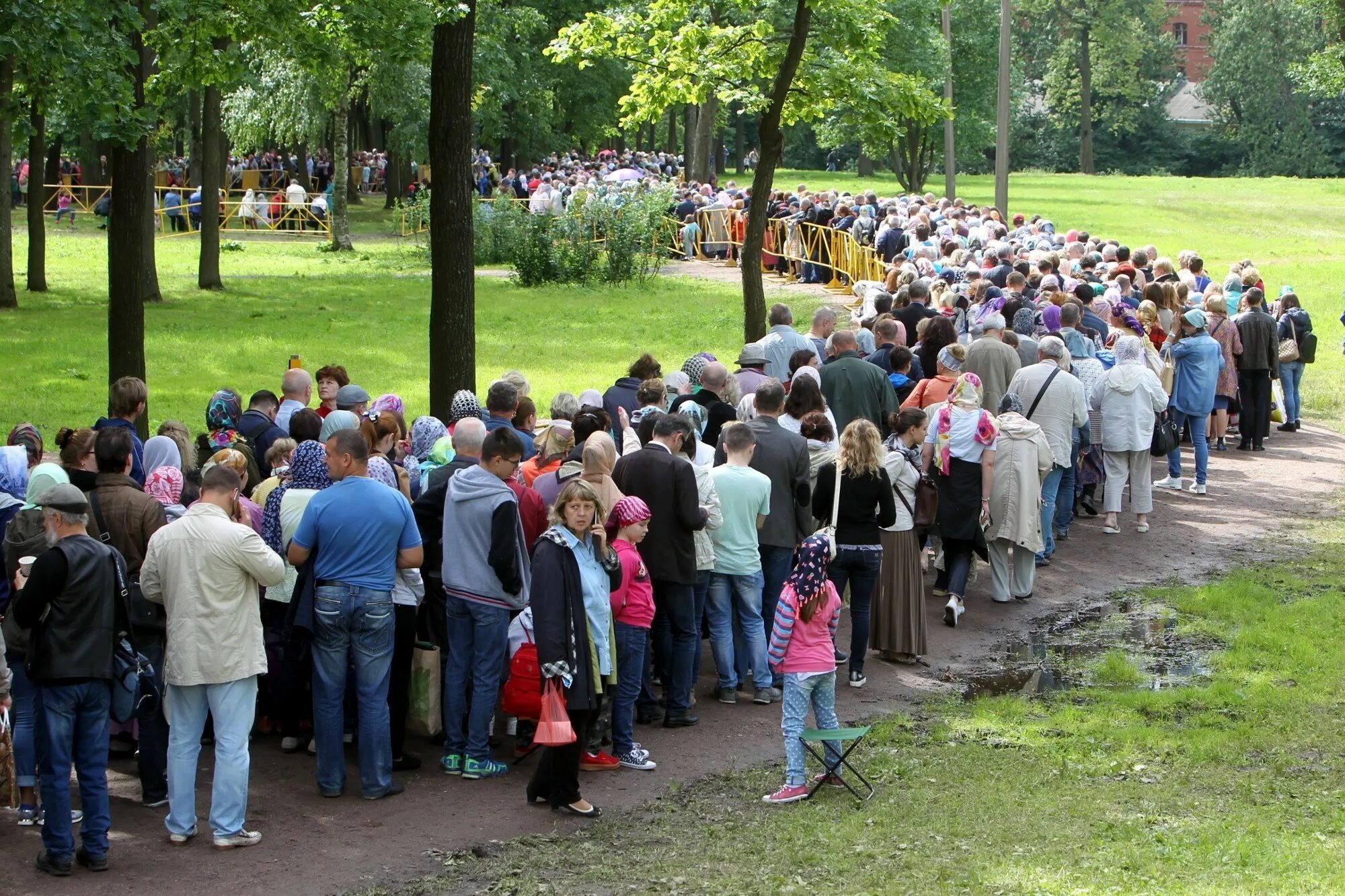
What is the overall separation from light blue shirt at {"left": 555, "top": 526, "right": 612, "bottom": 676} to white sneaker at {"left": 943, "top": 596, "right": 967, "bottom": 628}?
4189 mm

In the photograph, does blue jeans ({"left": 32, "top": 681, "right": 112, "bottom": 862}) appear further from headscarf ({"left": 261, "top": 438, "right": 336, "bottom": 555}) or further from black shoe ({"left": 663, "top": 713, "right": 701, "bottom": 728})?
black shoe ({"left": 663, "top": 713, "right": 701, "bottom": 728})

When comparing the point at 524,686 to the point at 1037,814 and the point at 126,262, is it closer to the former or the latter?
the point at 1037,814

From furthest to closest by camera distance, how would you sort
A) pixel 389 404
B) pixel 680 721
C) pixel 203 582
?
pixel 389 404
pixel 680 721
pixel 203 582

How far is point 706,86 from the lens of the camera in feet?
56.2

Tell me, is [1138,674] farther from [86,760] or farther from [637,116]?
[637,116]

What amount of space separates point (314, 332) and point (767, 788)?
17.2 meters

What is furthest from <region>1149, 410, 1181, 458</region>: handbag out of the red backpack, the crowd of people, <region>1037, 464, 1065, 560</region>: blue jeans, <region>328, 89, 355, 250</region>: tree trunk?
<region>328, 89, 355, 250</region>: tree trunk

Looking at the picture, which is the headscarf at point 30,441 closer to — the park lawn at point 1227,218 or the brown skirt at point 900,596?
the brown skirt at point 900,596

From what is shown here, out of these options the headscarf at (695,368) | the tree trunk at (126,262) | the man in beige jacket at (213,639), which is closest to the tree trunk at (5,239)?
the tree trunk at (126,262)

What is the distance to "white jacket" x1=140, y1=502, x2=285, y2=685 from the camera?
272 inches

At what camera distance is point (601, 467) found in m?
8.04

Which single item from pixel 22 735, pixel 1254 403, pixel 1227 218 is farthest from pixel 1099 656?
pixel 1227 218

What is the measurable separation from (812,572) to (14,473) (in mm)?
4195

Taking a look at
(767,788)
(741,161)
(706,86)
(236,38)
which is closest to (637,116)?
(706,86)
